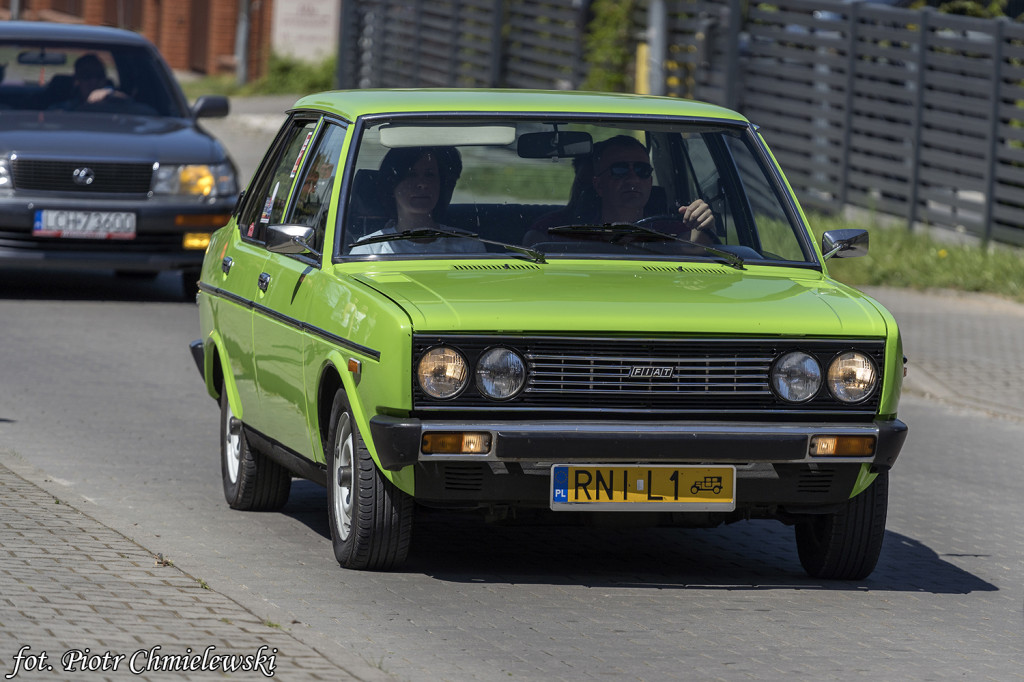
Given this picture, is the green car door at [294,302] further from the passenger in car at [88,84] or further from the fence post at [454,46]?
the fence post at [454,46]

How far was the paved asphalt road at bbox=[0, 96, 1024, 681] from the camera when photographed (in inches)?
223

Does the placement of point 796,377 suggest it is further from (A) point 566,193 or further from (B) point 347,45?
(B) point 347,45

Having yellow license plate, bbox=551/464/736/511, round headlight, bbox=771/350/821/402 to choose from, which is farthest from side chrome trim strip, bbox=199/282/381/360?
round headlight, bbox=771/350/821/402

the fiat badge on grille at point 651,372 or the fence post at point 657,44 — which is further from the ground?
the fiat badge on grille at point 651,372

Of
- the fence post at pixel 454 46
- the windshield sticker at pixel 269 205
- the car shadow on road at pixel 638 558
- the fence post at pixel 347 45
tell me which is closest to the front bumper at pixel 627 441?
the car shadow on road at pixel 638 558

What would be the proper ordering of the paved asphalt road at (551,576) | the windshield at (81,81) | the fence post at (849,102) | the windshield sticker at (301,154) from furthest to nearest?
the fence post at (849,102)
the windshield at (81,81)
the windshield sticker at (301,154)
the paved asphalt road at (551,576)

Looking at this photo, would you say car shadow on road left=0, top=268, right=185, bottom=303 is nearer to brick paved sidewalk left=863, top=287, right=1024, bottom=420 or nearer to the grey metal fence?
brick paved sidewalk left=863, top=287, right=1024, bottom=420

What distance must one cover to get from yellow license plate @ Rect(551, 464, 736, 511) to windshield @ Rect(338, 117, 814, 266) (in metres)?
1.02

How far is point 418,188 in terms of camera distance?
280 inches

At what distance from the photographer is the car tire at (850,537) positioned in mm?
6703

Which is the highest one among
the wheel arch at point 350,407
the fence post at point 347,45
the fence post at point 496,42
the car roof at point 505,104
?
the car roof at point 505,104

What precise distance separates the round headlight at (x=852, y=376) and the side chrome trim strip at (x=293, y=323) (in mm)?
1460

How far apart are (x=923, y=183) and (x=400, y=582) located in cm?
1346

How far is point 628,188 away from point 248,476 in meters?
1.89
